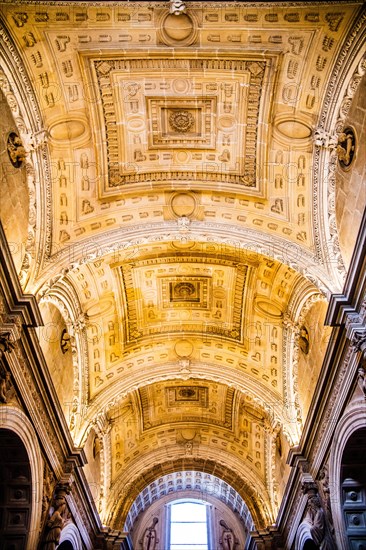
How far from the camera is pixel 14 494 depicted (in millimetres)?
11477

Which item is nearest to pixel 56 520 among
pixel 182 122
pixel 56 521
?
pixel 56 521

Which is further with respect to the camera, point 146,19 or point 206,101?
point 206,101

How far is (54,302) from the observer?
13.6 m

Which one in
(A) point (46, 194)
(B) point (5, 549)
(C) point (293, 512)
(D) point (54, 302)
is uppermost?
(A) point (46, 194)

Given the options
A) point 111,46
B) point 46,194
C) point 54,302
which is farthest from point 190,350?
point 111,46

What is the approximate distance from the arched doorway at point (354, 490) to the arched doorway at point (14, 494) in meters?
6.51

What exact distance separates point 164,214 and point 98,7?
16.2 ft

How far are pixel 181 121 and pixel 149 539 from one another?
1675 centimetres

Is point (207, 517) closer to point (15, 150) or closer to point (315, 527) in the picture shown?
point (315, 527)

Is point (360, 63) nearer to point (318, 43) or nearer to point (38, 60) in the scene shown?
point (318, 43)

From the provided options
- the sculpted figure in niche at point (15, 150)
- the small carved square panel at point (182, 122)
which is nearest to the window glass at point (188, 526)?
the small carved square panel at point (182, 122)

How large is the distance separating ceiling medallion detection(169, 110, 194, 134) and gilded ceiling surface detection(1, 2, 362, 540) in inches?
1.2

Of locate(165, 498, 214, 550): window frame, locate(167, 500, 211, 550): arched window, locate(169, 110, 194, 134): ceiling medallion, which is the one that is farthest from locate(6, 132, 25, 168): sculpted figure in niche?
locate(167, 500, 211, 550): arched window

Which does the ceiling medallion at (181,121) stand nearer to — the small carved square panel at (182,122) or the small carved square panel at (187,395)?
the small carved square panel at (182,122)
